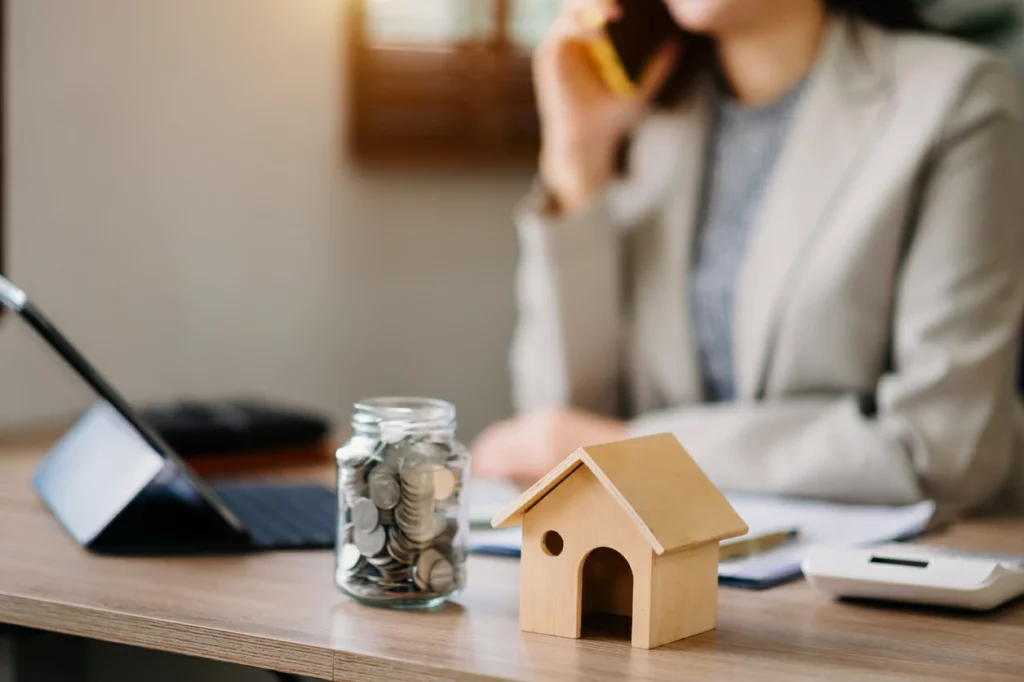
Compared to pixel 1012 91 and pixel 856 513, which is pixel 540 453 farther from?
pixel 1012 91

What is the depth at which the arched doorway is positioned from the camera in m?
0.86

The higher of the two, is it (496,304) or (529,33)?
(529,33)

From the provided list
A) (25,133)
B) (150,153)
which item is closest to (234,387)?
(150,153)

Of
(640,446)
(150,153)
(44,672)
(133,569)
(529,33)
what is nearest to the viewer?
(640,446)

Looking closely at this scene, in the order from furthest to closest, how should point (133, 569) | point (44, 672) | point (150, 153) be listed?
point (150, 153)
point (44, 672)
point (133, 569)

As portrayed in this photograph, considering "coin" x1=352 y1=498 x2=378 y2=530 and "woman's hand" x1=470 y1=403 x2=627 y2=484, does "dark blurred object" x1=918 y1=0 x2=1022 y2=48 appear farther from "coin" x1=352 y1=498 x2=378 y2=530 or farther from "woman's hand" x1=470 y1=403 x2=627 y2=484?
"coin" x1=352 y1=498 x2=378 y2=530

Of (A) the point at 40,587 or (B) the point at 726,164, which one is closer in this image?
(A) the point at 40,587

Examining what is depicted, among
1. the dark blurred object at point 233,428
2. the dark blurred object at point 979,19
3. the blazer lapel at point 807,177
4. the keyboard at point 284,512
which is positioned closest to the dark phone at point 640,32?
the blazer lapel at point 807,177

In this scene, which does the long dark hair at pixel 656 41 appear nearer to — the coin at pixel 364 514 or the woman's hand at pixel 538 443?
the woman's hand at pixel 538 443

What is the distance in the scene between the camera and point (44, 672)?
1.10 m

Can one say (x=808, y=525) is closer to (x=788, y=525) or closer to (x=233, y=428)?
(x=788, y=525)

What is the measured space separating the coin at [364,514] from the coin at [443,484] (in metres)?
0.04

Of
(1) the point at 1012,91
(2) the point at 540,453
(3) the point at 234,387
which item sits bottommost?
(3) the point at 234,387

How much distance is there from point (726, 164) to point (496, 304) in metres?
0.87
